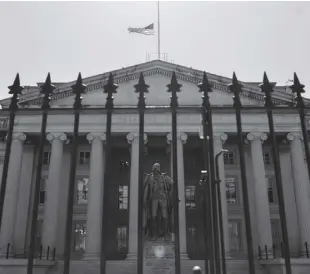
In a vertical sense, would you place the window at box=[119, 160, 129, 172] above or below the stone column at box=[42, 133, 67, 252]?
above

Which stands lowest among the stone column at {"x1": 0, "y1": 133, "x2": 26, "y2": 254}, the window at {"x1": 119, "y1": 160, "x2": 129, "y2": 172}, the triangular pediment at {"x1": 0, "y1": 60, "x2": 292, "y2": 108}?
the stone column at {"x1": 0, "y1": 133, "x2": 26, "y2": 254}

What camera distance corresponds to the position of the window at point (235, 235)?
3259 centimetres

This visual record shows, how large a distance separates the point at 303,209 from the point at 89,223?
16.4 metres

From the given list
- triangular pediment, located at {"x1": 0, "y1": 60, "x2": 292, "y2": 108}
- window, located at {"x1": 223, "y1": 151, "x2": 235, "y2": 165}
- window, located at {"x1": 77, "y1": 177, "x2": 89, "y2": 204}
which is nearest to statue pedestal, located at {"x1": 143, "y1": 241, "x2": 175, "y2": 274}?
triangular pediment, located at {"x1": 0, "y1": 60, "x2": 292, "y2": 108}

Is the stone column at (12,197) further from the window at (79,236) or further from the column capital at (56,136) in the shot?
the window at (79,236)

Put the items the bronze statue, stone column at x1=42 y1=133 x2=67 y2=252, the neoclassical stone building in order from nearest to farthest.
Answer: the bronze statue, stone column at x1=42 y1=133 x2=67 y2=252, the neoclassical stone building

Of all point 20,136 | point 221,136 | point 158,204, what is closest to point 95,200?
point 20,136

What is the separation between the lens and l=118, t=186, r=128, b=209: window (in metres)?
34.4

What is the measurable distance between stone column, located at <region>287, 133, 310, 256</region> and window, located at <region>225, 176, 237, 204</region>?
6.62 m

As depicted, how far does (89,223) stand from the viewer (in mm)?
27953

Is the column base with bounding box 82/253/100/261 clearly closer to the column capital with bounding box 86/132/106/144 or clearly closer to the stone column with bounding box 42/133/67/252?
the stone column with bounding box 42/133/67/252

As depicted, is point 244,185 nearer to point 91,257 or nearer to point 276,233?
point 91,257

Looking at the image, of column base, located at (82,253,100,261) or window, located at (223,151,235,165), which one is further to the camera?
window, located at (223,151,235,165)

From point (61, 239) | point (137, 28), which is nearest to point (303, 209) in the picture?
point (61, 239)
